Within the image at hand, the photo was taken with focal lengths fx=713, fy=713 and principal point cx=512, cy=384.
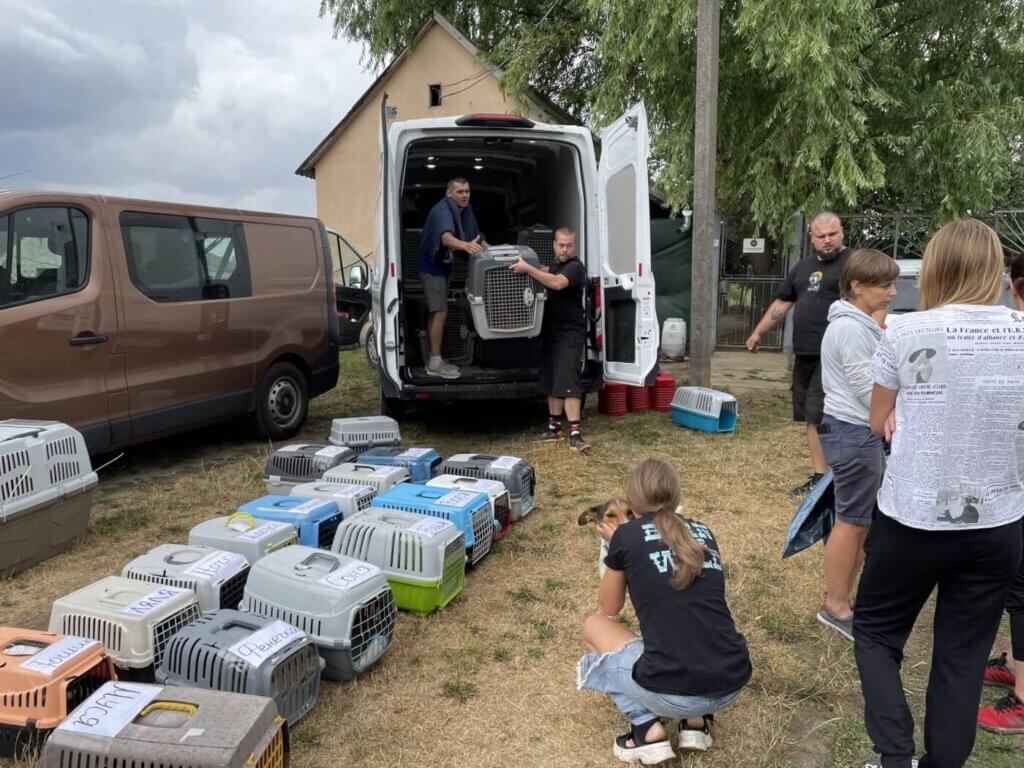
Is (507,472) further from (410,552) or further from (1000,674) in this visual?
(1000,674)

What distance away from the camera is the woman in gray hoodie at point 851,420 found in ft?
9.12

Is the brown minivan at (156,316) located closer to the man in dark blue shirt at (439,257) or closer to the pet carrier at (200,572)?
the man in dark blue shirt at (439,257)

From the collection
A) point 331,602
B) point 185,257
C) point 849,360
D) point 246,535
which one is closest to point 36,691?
point 331,602

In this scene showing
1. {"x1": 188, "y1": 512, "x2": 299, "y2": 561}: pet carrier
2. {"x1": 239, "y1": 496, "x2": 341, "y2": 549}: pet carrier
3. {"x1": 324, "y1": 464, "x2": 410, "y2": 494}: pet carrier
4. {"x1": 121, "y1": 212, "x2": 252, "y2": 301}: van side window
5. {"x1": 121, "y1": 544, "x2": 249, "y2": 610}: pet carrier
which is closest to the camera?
{"x1": 121, "y1": 544, "x2": 249, "y2": 610}: pet carrier

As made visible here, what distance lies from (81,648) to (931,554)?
8.04 feet

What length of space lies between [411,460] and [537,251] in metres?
3.23

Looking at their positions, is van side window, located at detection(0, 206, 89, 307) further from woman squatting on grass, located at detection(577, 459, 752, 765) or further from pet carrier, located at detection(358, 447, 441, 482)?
woman squatting on grass, located at detection(577, 459, 752, 765)

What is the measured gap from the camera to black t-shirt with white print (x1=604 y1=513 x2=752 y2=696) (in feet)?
6.69

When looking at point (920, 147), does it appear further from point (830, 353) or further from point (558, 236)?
point (830, 353)

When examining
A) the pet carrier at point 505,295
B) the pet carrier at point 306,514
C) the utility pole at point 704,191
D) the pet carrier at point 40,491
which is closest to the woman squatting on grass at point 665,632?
the pet carrier at point 306,514

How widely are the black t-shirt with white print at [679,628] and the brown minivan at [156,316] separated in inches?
149

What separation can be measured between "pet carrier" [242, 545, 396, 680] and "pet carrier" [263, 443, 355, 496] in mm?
1516

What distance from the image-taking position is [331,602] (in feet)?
8.25

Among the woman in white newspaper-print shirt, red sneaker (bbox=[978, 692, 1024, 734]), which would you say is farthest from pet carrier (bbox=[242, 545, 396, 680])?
red sneaker (bbox=[978, 692, 1024, 734])
